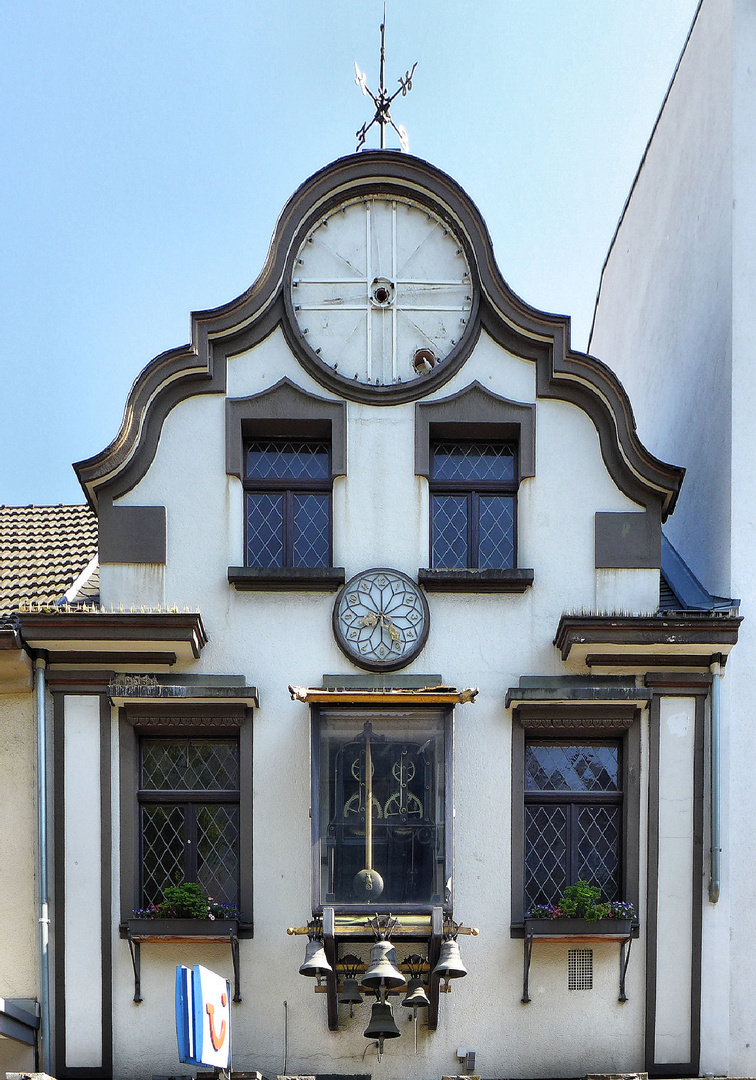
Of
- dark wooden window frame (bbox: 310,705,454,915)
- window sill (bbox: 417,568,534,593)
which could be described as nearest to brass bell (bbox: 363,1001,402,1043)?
dark wooden window frame (bbox: 310,705,454,915)

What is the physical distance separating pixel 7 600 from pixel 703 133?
30.5 ft

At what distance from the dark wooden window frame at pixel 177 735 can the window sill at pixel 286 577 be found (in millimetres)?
1163

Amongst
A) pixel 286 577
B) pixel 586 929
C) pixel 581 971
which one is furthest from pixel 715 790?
pixel 286 577

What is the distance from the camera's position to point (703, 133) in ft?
49.1

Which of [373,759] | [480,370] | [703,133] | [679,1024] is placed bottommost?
[679,1024]

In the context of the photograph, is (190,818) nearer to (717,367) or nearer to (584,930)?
→ (584,930)

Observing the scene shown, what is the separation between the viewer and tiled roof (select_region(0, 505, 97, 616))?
1303 cm

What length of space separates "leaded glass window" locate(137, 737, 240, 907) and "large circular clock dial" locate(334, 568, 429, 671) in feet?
4.88

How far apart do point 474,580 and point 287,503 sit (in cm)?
201

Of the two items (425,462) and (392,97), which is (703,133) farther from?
(425,462)

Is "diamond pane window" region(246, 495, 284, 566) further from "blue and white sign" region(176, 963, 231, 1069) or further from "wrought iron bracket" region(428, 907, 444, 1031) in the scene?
"blue and white sign" region(176, 963, 231, 1069)

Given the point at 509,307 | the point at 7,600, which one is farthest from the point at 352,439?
the point at 7,600

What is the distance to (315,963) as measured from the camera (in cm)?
1082

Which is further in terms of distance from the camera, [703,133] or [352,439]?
[703,133]
